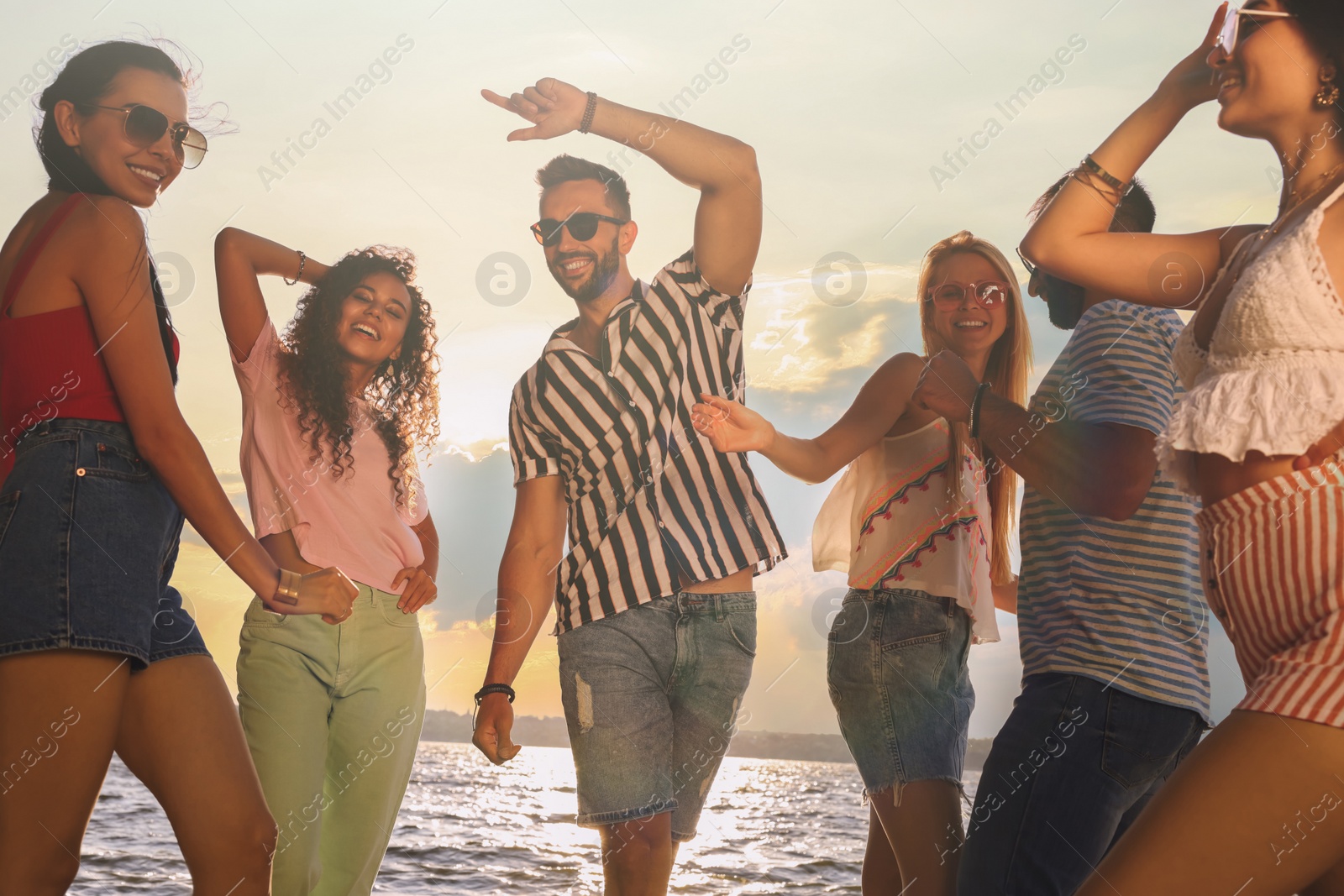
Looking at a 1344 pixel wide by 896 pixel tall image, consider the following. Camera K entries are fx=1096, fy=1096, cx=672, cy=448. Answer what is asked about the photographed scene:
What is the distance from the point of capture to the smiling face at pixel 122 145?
2385mm

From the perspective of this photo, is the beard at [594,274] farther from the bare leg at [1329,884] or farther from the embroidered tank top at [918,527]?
the bare leg at [1329,884]

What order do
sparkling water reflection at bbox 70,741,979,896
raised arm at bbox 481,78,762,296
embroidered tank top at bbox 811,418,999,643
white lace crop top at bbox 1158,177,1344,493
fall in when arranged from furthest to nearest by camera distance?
sparkling water reflection at bbox 70,741,979,896 < raised arm at bbox 481,78,762,296 < embroidered tank top at bbox 811,418,999,643 < white lace crop top at bbox 1158,177,1344,493

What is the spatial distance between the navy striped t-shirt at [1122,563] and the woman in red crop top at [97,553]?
5.54ft

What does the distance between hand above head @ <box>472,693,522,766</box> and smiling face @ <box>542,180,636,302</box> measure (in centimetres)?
123

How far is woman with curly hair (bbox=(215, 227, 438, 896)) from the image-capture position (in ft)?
9.99

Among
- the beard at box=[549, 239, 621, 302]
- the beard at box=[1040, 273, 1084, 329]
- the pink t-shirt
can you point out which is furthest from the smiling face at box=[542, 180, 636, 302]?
the beard at box=[1040, 273, 1084, 329]

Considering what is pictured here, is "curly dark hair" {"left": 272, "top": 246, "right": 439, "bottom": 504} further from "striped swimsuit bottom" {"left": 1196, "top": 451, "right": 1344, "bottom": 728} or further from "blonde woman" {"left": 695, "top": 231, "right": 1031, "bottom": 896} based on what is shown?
"striped swimsuit bottom" {"left": 1196, "top": 451, "right": 1344, "bottom": 728}

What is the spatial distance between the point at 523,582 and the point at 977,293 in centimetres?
156

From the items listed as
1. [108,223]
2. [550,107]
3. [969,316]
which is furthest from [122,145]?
[969,316]

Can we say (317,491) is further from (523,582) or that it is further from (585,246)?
(585,246)

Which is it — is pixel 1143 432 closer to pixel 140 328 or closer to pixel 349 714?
pixel 140 328

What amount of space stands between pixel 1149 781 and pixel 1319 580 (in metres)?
0.83

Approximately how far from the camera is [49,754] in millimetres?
1974

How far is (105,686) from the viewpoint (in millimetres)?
2053
